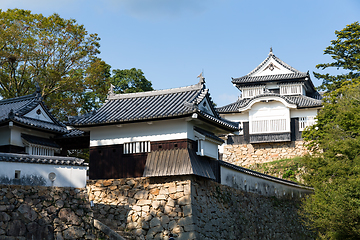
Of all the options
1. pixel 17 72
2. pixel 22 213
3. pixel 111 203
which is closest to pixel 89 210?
pixel 22 213

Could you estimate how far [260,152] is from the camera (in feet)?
134

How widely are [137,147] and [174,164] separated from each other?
7.01 feet

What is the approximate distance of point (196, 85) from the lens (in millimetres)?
22969

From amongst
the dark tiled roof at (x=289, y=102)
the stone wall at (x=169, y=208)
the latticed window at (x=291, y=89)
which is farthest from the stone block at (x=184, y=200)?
the latticed window at (x=291, y=89)

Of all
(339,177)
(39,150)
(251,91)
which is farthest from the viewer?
(251,91)

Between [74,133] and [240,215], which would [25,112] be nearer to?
[74,133]

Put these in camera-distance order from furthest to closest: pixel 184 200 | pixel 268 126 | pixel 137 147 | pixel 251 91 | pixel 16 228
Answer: pixel 251 91
pixel 268 126
pixel 137 147
pixel 184 200
pixel 16 228

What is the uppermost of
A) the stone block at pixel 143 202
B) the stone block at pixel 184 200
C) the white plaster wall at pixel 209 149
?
the white plaster wall at pixel 209 149

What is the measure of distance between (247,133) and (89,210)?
26.0m

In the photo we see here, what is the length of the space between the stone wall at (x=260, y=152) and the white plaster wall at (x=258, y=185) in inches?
293

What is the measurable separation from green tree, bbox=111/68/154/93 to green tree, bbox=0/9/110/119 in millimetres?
5541

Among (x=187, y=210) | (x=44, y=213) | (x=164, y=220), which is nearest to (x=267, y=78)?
(x=187, y=210)

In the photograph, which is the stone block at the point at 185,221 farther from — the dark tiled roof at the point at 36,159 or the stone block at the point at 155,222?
the dark tiled roof at the point at 36,159

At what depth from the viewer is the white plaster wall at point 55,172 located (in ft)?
52.3
